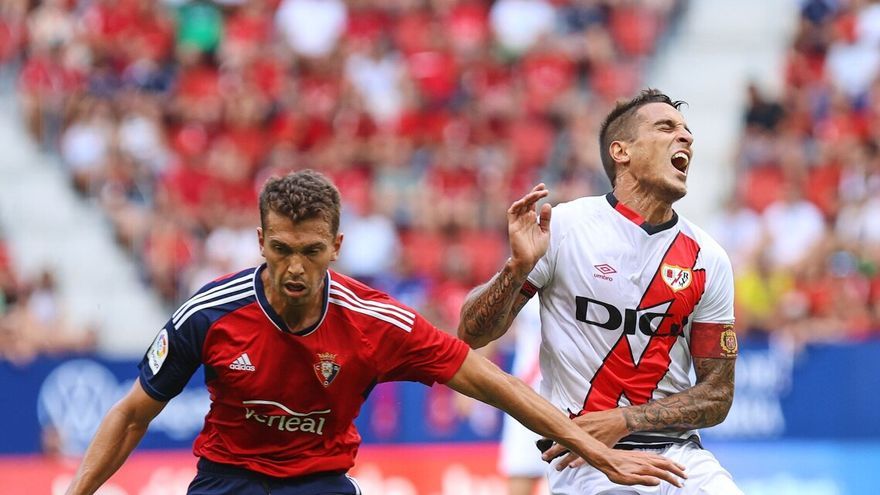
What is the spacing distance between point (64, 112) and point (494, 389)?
1232 cm

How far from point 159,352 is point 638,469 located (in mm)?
2014

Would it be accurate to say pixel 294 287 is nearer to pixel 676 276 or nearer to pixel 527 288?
pixel 527 288

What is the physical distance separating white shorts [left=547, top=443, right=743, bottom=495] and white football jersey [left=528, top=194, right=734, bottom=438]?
11cm

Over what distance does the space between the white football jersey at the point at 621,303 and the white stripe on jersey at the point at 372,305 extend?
67 cm

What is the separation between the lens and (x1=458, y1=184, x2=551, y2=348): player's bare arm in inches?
244

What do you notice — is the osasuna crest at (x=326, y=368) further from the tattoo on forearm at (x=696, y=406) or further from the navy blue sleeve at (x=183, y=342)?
the tattoo on forearm at (x=696, y=406)

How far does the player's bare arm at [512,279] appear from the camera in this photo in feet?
20.3

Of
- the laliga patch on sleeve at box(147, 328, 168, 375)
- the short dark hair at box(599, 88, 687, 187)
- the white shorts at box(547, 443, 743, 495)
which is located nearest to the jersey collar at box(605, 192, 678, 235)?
the short dark hair at box(599, 88, 687, 187)

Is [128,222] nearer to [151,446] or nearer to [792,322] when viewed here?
[151,446]

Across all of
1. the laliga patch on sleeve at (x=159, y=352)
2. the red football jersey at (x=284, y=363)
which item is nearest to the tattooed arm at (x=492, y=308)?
the red football jersey at (x=284, y=363)

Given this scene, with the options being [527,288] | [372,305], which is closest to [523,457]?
[527,288]

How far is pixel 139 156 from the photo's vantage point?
1644 centimetres

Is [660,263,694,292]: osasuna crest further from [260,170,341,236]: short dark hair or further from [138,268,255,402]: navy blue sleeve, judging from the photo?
[138,268,255,402]: navy blue sleeve

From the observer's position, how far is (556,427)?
5.96 m
